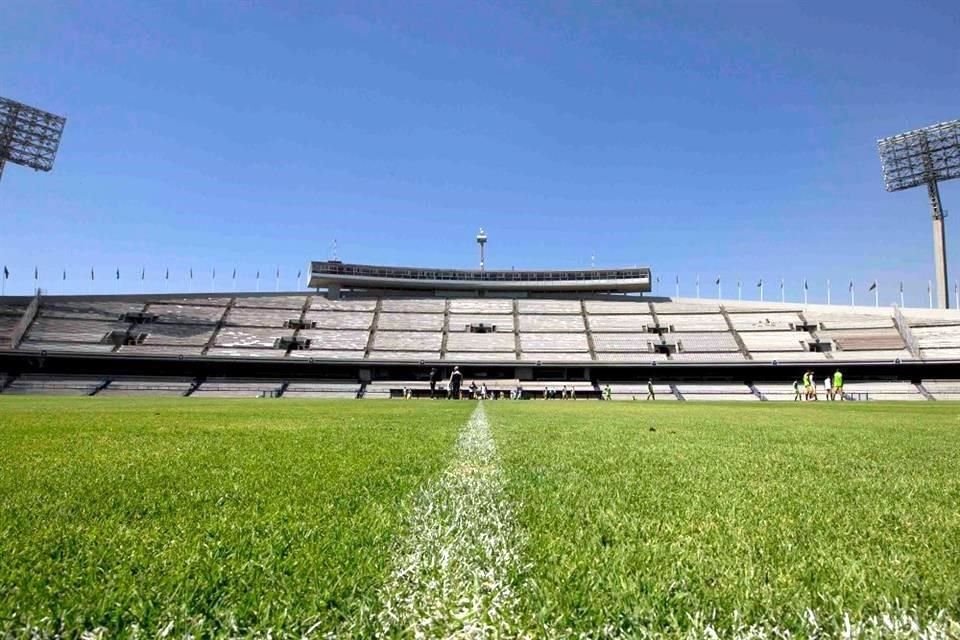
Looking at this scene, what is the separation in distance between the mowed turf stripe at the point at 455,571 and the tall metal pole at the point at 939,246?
55233 mm

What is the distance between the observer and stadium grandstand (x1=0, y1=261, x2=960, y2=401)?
149ft

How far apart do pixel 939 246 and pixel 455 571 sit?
191ft

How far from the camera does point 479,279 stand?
214 feet

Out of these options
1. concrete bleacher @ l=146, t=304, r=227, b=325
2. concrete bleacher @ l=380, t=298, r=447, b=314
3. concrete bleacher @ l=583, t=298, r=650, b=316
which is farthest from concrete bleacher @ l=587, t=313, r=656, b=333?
concrete bleacher @ l=146, t=304, r=227, b=325

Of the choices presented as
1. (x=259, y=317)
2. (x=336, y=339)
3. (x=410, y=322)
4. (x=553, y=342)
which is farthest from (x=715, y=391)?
(x=259, y=317)

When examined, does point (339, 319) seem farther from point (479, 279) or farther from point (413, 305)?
point (479, 279)

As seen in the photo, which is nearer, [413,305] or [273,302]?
[273,302]

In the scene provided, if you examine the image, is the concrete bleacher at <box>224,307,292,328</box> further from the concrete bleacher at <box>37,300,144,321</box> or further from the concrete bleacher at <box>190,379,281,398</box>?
the concrete bleacher at <box>190,379,281,398</box>

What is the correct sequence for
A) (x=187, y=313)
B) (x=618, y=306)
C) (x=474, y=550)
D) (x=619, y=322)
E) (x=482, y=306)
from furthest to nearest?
(x=482, y=306) < (x=618, y=306) < (x=619, y=322) < (x=187, y=313) < (x=474, y=550)

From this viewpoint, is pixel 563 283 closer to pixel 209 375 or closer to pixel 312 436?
pixel 209 375

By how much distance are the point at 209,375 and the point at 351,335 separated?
11.6 metres

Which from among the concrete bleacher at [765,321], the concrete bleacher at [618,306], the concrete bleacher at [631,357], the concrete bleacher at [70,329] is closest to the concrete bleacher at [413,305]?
the concrete bleacher at [618,306]

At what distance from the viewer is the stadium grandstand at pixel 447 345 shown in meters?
45.5

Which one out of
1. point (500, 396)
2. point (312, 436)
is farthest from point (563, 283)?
point (312, 436)
